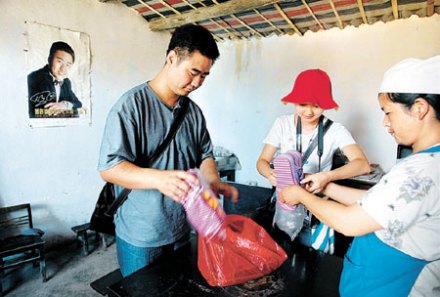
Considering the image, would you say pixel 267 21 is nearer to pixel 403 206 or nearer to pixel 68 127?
pixel 68 127

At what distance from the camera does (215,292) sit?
3.21 ft

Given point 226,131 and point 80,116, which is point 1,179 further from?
point 226,131

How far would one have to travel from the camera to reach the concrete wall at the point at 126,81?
108 inches

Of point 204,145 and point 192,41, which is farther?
point 204,145

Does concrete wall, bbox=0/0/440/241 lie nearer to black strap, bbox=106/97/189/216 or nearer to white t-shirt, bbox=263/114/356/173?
white t-shirt, bbox=263/114/356/173

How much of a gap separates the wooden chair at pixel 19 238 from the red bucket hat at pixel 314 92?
2494 mm

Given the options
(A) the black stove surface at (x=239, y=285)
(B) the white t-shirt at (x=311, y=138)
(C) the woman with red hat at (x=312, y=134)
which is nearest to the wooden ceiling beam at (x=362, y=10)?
(C) the woman with red hat at (x=312, y=134)

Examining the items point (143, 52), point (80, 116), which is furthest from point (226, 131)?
point (80, 116)

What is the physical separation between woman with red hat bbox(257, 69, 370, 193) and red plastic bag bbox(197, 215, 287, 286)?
0.48 meters

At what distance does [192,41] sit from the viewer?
3.73 feet

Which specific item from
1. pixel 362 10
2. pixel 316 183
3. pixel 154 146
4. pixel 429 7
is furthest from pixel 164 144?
pixel 429 7

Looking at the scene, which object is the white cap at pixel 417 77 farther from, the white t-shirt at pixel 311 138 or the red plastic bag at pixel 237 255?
the white t-shirt at pixel 311 138

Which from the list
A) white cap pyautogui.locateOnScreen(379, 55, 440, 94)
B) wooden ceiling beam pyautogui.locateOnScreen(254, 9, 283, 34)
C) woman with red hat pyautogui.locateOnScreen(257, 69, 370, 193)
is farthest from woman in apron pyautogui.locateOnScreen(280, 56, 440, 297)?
wooden ceiling beam pyautogui.locateOnScreen(254, 9, 283, 34)

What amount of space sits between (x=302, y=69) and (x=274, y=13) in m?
0.87
